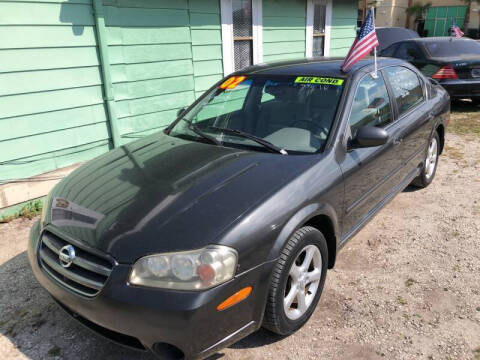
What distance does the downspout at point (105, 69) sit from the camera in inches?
177

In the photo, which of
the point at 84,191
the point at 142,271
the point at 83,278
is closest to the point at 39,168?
the point at 84,191

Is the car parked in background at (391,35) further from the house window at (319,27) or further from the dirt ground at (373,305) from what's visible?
the dirt ground at (373,305)

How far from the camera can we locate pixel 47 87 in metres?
4.22

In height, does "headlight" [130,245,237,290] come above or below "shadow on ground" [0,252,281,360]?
above

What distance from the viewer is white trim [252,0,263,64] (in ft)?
21.2

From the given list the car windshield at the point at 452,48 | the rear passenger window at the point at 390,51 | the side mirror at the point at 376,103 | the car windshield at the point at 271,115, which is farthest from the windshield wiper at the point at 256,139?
the rear passenger window at the point at 390,51

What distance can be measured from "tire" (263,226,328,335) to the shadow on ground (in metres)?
0.21

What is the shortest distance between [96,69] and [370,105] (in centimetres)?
325

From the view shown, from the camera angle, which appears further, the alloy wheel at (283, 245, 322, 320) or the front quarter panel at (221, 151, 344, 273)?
the alloy wheel at (283, 245, 322, 320)

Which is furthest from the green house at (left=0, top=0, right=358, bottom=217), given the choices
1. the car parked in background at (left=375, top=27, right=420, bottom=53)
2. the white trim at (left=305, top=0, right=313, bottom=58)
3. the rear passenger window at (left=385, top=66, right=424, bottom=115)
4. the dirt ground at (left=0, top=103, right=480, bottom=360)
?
the car parked in background at (left=375, top=27, right=420, bottom=53)

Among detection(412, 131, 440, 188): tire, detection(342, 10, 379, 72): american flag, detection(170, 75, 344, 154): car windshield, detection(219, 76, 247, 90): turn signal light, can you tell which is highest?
detection(342, 10, 379, 72): american flag

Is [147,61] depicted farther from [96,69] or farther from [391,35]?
[391,35]

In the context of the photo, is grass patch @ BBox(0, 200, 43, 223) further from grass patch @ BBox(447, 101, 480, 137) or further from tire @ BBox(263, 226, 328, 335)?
grass patch @ BBox(447, 101, 480, 137)

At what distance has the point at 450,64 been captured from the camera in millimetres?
8023
